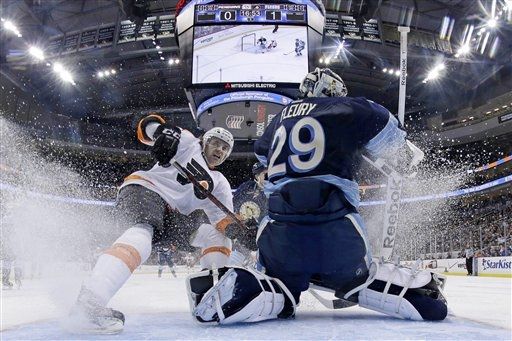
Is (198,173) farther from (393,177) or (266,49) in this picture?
(266,49)

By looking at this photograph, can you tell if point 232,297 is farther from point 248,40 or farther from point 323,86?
point 248,40

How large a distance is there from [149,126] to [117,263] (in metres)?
0.81

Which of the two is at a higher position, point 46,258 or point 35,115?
point 35,115

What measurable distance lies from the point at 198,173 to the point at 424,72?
16863 millimetres

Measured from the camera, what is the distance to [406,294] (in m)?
1.81

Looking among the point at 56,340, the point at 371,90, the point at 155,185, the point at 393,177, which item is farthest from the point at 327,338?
the point at 371,90

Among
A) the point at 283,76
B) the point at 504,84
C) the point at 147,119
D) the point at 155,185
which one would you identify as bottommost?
the point at 155,185

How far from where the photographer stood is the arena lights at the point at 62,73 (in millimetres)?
16094

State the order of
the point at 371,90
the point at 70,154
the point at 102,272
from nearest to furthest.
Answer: the point at 102,272, the point at 371,90, the point at 70,154

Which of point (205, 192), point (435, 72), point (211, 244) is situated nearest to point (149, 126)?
point (205, 192)

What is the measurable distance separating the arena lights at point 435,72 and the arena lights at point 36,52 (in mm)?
13360

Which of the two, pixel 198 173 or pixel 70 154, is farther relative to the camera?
pixel 70 154

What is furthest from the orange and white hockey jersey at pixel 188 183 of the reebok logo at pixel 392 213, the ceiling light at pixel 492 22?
the ceiling light at pixel 492 22

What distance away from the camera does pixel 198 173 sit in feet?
7.84
